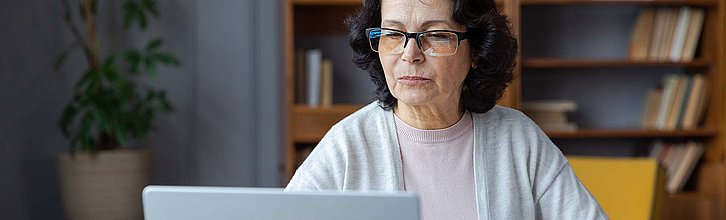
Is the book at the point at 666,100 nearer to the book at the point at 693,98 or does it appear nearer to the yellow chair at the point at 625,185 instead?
the book at the point at 693,98

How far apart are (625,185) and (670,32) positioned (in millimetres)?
2010

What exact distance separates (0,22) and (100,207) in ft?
2.71

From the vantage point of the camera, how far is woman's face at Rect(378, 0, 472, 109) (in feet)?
5.33

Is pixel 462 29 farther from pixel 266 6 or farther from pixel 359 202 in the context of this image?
pixel 266 6

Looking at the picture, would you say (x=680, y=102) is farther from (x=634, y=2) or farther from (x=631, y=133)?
(x=634, y=2)

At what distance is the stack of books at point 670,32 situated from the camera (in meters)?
4.40

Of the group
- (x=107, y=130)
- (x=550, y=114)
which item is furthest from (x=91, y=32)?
(x=550, y=114)

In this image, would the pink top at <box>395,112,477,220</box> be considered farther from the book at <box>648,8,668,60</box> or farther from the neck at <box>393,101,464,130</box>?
the book at <box>648,8,668,60</box>

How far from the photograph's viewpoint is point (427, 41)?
1633 millimetres

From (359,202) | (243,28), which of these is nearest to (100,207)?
(243,28)

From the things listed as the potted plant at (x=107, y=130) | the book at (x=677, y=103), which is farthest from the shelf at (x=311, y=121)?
the book at (x=677, y=103)

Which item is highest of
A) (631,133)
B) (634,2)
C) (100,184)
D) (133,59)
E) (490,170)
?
(634,2)

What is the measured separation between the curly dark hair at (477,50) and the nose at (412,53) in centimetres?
8

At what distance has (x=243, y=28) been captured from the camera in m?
4.65
